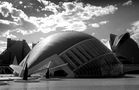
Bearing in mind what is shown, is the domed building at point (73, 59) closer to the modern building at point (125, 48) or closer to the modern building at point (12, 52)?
the modern building at point (125, 48)

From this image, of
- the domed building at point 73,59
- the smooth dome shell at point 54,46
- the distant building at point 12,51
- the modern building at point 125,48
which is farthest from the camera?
the distant building at point 12,51

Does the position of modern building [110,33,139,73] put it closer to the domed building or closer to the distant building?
the domed building

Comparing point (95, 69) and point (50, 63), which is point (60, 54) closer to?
point (50, 63)

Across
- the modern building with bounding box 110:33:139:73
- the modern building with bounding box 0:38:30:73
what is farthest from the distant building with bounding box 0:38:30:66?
the modern building with bounding box 110:33:139:73

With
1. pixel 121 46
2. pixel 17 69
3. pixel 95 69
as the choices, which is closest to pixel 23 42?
pixel 121 46

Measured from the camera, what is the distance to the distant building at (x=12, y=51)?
354ft

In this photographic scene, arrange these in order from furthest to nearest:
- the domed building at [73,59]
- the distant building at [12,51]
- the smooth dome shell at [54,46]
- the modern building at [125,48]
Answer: the distant building at [12,51], the modern building at [125,48], the smooth dome shell at [54,46], the domed building at [73,59]

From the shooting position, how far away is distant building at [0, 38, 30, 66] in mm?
107812

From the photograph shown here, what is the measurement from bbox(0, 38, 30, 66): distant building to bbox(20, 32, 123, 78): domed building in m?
65.5

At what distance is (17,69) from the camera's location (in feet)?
141

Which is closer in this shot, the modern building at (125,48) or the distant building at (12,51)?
the modern building at (125,48)

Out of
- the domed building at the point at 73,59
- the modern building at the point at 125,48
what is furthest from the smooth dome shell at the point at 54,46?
the modern building at the point at 125,48

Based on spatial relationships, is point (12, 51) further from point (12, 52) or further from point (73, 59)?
point (73, 59)

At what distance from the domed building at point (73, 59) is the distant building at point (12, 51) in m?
65.5
